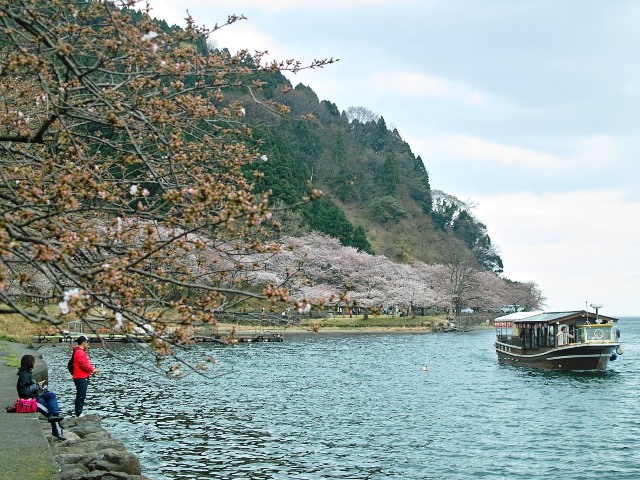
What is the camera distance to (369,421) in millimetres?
26797

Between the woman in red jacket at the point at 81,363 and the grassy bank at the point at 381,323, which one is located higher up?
the woman in red jacket at the point at 81,363

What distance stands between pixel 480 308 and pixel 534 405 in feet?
380

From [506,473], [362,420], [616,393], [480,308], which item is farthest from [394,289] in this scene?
[506,473]

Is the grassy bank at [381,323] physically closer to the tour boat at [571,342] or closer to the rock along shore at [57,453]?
the tour boat at [571,342]

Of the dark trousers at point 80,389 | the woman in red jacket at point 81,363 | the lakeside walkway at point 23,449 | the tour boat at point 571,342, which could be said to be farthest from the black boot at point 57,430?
the tour boat at point 571,342

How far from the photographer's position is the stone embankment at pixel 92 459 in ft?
46.6

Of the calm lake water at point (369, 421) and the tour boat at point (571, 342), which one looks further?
the tour boat at point (571, 342)

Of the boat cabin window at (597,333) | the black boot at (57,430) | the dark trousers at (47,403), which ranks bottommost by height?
the black boot at (57,430)

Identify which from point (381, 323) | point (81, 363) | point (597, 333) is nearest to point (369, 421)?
point (81, 363)

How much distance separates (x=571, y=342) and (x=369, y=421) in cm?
2570

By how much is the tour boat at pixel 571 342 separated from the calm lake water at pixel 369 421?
1183mm

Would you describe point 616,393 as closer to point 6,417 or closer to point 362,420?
point 362,420

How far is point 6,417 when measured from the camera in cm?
1639

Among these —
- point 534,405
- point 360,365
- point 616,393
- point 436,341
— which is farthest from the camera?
point 436,341
